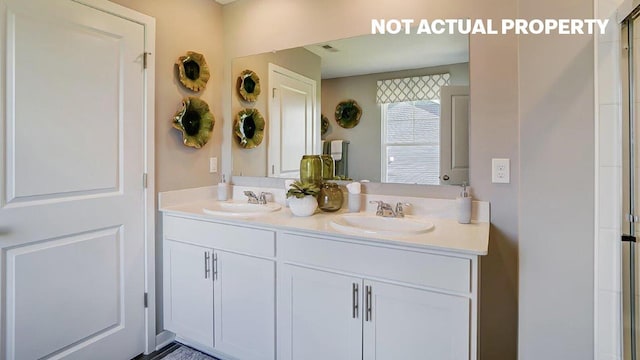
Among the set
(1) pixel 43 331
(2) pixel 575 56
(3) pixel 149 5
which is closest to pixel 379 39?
(2) pixel 575 56

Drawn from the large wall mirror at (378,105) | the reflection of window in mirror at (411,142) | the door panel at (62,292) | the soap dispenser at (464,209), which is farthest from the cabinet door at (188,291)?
the soap dispenser at (464,209)

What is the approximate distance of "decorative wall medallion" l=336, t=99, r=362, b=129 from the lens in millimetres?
2137

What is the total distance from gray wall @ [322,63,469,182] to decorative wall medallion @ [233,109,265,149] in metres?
0.54

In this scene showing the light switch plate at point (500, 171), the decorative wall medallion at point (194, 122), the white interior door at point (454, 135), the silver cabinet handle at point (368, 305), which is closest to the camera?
the silver cabinet handle at point (368, 305)

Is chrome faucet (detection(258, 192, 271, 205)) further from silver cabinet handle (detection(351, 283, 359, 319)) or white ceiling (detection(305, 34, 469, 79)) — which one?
silver cabinet handle (detection(351, 283, 359, 319))

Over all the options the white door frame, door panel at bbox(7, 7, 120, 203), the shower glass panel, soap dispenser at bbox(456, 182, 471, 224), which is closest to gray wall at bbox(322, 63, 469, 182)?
soap dispenser at bbox(456, 182, 471, 224)

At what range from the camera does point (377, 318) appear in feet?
4.77

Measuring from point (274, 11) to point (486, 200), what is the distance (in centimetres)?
183

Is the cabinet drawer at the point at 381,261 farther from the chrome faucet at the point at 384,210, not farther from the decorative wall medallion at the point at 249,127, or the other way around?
the decorative wall medallion at the point at 249,127

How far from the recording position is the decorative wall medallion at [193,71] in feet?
7.43

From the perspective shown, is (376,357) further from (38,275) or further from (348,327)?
(38,275)

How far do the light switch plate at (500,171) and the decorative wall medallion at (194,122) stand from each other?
6.02ft

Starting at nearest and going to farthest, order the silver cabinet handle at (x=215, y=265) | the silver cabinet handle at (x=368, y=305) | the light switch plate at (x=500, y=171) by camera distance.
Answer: the silver cabinet handle at (x=368, y=305), the light switch plate at (x=500, y=171), the silver cabinet handle at (x=215, y=265)

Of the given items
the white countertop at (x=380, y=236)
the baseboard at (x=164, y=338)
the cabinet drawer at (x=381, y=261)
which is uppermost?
the white countertop at (x=380, y=236)
